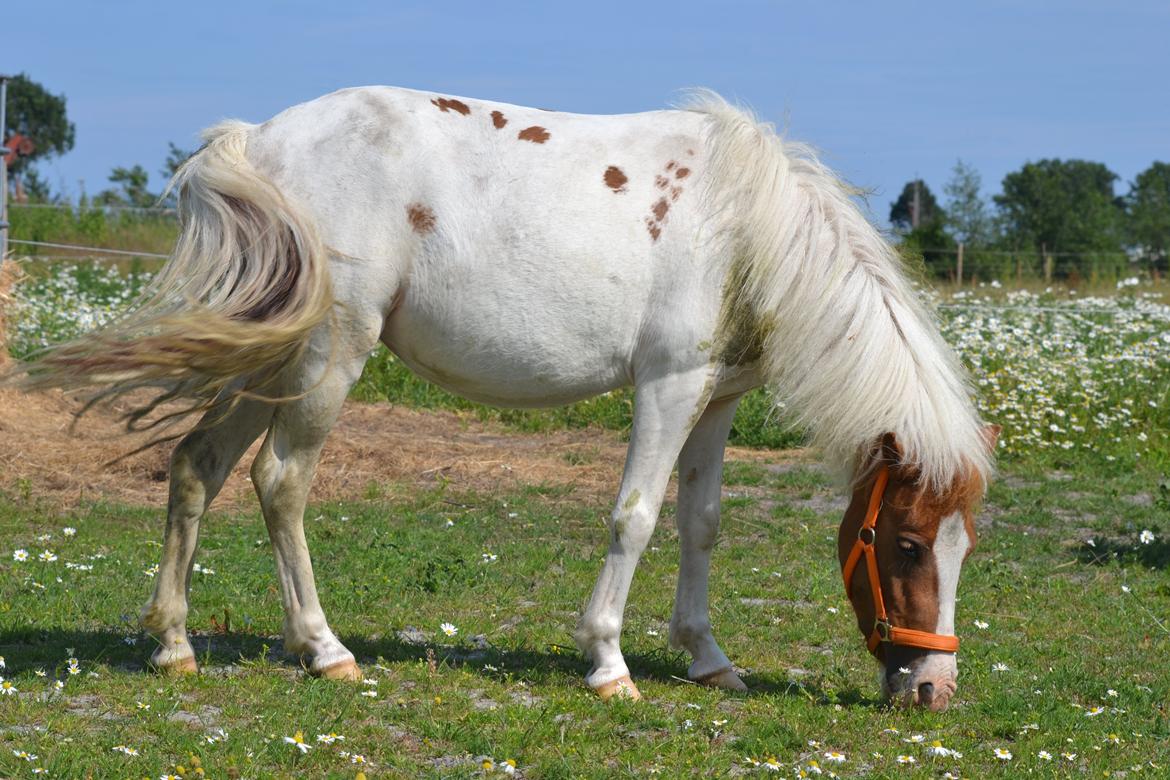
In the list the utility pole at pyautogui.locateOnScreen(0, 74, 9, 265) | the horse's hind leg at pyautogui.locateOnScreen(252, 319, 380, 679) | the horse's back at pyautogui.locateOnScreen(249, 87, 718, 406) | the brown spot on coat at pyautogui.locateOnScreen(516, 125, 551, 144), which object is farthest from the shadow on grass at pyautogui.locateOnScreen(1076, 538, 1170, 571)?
the utility pole at pyautogui.locateOnScreen(0, 74, 9, 265)

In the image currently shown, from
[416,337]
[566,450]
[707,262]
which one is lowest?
[566,450]

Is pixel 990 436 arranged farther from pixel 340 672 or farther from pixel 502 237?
pixel 340 672

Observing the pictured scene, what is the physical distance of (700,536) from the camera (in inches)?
185

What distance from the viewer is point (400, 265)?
4.07 metres

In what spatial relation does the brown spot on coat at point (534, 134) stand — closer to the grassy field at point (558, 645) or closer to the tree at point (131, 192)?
the grassy field at point (558, 645)

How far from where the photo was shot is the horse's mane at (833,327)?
4.08m

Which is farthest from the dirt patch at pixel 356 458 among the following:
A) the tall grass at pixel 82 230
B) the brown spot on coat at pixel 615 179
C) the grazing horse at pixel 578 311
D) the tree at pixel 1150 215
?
the tree at pixel 1150 215

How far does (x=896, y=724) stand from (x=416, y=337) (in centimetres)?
202

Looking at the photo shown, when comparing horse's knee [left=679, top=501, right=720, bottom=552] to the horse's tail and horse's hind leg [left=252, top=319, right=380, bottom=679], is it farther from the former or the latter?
the horse's tail

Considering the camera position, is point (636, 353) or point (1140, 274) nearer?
point (636, 353)

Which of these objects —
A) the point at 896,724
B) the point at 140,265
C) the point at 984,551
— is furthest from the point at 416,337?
the point at 140,265

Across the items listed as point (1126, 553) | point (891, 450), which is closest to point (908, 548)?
point (891, 450)

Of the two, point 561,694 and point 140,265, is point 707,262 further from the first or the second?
point 140,265

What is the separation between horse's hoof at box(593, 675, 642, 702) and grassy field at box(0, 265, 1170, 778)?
6 cm
